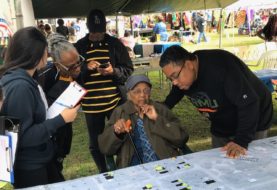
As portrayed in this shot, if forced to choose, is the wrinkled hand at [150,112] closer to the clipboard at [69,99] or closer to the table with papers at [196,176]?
the table with papers at [196,176]

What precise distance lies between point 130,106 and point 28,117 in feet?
3.13

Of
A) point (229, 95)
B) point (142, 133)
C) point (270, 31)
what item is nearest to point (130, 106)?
point (142, 133)

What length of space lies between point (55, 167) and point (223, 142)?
1.27 metres

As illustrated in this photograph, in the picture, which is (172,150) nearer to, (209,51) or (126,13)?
(209,51)

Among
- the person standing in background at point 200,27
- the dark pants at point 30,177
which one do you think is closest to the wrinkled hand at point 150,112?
the dark pants at point 30,177

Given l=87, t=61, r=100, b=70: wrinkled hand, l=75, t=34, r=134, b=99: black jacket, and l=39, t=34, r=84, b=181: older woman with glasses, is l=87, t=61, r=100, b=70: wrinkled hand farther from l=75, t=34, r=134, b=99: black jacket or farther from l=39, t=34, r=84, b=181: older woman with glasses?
l=39, t=34, r=84, b=181: older woman with glasses

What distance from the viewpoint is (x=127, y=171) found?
6.42ft

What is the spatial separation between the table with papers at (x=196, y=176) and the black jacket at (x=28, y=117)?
27 cm

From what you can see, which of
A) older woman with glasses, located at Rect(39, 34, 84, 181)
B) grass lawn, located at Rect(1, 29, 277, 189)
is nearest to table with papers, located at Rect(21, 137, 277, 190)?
older woman with glasses, located at Rect(39, 34, 84, 181)

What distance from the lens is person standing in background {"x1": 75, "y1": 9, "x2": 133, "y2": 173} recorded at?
Answer: 3.29 meters

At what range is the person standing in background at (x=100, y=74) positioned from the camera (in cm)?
329

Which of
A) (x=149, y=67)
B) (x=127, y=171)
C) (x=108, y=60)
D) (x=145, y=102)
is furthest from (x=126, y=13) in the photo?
(x=127, y=171)

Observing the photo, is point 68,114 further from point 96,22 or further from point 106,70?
point 96,22

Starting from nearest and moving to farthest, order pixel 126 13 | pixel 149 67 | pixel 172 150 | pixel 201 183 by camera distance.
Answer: pixel 201 183 < pixel 172 150 < pixel 149 67 < pixel 126 13
